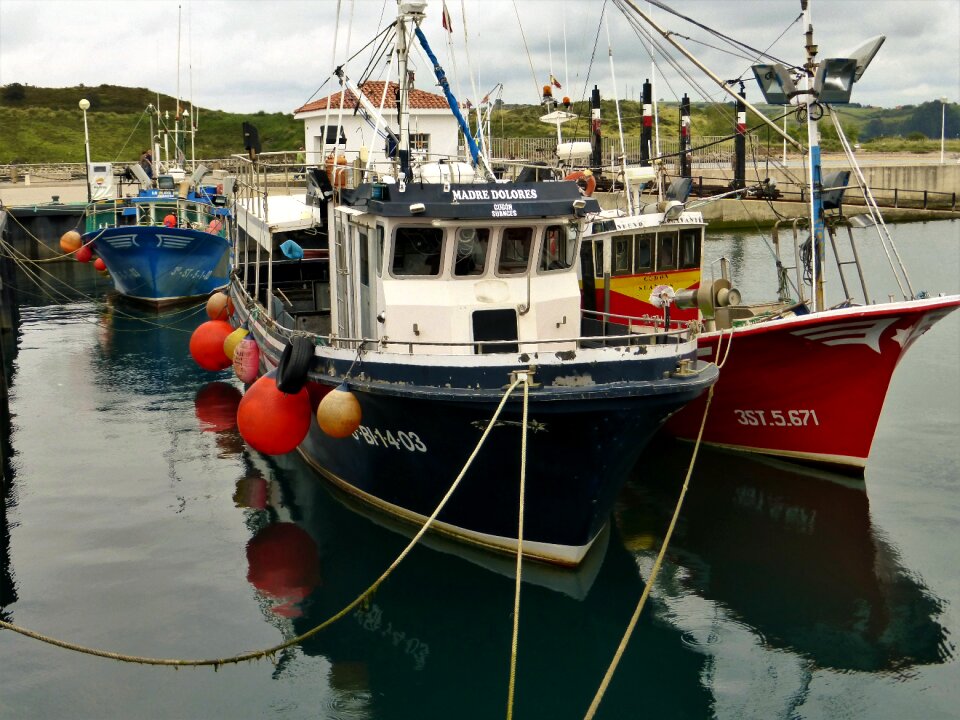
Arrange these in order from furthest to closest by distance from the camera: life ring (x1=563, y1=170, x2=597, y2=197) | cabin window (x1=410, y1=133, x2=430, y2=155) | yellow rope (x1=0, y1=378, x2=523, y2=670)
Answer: life ring (x1=563, y1=170, x2=597, y2=197) → cabin window (x1=410, y1=133, x2=430, y2=155) → yellow rope (x1=0, y1=378, x2=523, y2=670)

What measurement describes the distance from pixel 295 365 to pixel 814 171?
821 cm

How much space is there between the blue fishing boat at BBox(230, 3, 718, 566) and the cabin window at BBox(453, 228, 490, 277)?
0.02 meters

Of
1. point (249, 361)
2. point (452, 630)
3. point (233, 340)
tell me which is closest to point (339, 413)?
point (452, 630)

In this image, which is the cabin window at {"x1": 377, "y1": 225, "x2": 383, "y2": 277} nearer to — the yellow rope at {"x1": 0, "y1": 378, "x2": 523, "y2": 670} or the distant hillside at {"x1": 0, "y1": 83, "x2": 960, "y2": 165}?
the yellow rope at {"x1": 0, "y1": 378, "x2": 523, "y2": 670}

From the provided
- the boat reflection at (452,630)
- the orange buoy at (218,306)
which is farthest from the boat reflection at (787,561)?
the orange buoy at (218,306)

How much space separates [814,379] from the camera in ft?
52.0

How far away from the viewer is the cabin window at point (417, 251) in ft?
41.6

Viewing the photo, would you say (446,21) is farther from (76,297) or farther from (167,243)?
(76,297)

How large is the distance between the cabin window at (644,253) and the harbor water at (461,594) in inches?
123

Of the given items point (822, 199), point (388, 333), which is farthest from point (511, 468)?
point (822, 199)

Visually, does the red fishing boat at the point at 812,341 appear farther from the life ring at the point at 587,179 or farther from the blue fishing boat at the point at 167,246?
the blue fishing boat at the point at 167,246

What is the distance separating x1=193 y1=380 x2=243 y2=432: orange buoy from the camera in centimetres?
1992

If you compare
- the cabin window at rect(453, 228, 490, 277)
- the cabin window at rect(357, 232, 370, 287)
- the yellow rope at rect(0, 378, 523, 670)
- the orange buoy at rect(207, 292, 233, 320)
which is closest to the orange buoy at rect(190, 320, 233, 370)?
the orange buoy at rect(207, 292, 233, 320)

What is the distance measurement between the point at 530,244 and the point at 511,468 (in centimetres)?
283
